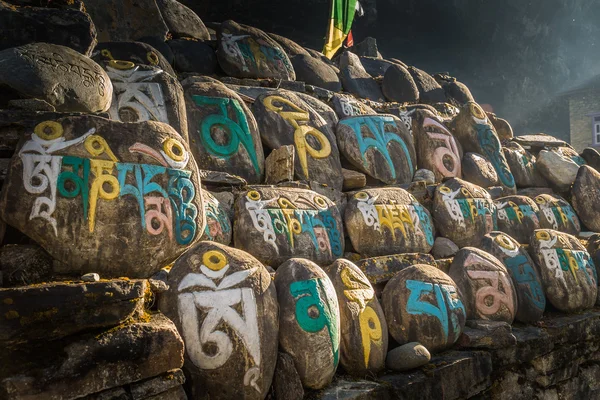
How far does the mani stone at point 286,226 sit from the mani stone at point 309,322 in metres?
0.63

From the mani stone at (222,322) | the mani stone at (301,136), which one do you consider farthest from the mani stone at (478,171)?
the mani stone at (222,322)

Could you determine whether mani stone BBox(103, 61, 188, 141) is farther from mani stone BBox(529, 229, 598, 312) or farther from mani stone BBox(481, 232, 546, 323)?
mani stone BBox(529, 229, 598, 312)

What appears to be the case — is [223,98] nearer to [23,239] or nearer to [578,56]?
[23,239]

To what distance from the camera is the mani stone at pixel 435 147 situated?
5.53 m

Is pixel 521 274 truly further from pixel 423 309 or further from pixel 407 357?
pixel 407 357

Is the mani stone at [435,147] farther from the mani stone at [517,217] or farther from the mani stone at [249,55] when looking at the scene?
the mani stone at [249,55]

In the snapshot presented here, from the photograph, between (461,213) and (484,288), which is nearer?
(484,288)

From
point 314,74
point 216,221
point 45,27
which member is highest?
point 314,74

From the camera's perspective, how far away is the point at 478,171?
5727 mm

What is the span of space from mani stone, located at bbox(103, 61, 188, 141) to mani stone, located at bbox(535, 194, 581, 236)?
3.88 m

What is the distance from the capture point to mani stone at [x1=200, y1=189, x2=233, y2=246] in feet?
11.1

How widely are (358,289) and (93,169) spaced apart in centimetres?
168

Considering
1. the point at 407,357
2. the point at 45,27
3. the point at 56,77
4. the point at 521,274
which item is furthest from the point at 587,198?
the point at 45,27

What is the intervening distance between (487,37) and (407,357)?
18.6 m
